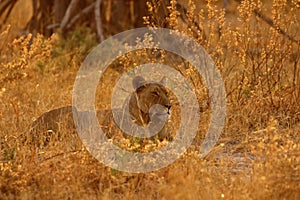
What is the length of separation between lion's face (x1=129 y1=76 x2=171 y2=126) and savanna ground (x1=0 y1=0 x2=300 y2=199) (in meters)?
0.47

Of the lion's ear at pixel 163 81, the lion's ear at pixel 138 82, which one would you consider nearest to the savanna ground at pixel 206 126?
the lion's ear at pixel 163 81

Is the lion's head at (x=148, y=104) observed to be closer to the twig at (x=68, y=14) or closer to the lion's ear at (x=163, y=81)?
the lion's ear at (x=163, y=81)

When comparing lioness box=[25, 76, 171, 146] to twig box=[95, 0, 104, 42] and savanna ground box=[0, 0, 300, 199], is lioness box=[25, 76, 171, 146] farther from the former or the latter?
twig box=[95, 0, 104, 42]

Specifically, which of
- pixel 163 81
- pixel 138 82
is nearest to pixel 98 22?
pixel 163 81

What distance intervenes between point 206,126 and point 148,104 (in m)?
0.69

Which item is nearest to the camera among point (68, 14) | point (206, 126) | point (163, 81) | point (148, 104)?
point (148, 104)

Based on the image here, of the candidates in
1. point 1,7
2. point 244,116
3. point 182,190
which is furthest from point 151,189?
point 1,7

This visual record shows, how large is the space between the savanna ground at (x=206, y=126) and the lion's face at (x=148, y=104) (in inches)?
18.6

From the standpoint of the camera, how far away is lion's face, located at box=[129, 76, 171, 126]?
4.87 meters

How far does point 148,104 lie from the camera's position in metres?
4.88

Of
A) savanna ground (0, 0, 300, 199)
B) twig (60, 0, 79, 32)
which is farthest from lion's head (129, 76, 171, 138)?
twig (60, 0, 79, 32)

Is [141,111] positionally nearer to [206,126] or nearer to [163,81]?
[163,81]

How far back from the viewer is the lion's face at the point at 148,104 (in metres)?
4.87

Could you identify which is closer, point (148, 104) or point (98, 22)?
point (148, 104)
